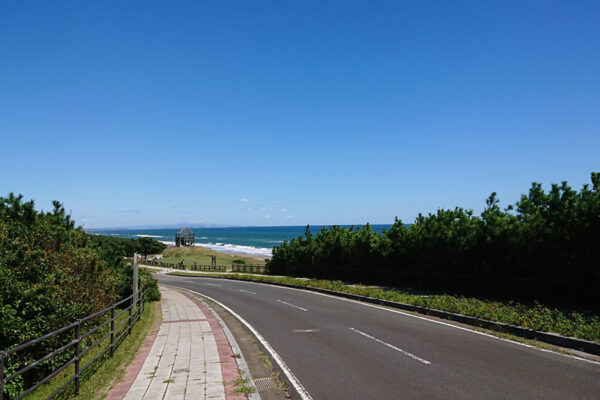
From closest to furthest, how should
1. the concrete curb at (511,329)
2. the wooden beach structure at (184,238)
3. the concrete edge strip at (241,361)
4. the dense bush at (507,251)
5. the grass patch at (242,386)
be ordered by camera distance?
the concrete edge strip at (241,361) → the grass patch at (242,386) → the concrete curb at (511,329) → the dense bush at (507,251) → the wooden beach structure at (184,238)

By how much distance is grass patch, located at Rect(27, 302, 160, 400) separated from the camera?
687 centimetres

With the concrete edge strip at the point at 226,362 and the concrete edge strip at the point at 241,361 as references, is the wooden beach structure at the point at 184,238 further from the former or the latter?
the concrete edge strip at the point at 241,361

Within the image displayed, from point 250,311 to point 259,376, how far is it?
29.9 feet

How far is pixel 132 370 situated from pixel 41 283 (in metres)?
3.81

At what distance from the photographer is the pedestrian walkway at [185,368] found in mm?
6664

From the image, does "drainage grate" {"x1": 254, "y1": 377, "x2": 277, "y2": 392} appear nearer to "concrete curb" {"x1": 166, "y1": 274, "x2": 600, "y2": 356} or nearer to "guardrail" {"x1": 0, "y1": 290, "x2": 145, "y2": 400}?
"guardrail" {"x1": 0, "y1": 290, "x2": 145, "y2": 400}

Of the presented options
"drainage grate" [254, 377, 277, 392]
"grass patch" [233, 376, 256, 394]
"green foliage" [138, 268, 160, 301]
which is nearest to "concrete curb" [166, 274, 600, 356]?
"drainage grate" [254, 377, 277, 392]

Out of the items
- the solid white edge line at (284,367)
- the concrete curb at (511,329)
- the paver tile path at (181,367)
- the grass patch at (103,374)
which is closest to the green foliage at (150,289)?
the paver tile path at (181,367)

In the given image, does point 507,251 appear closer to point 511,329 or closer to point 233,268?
point 511,329

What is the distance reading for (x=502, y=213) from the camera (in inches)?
728

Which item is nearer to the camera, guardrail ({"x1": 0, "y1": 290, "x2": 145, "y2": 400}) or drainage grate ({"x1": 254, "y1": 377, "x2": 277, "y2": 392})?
guardrail ({"x1": 0, "y1": 290, "x2": 145, "y2": 400})

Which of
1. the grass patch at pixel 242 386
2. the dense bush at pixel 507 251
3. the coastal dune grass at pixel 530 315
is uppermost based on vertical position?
the dense bush at pixel 507 251

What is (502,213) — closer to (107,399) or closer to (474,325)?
(474,325)

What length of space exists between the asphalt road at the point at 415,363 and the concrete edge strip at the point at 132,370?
3.09m
